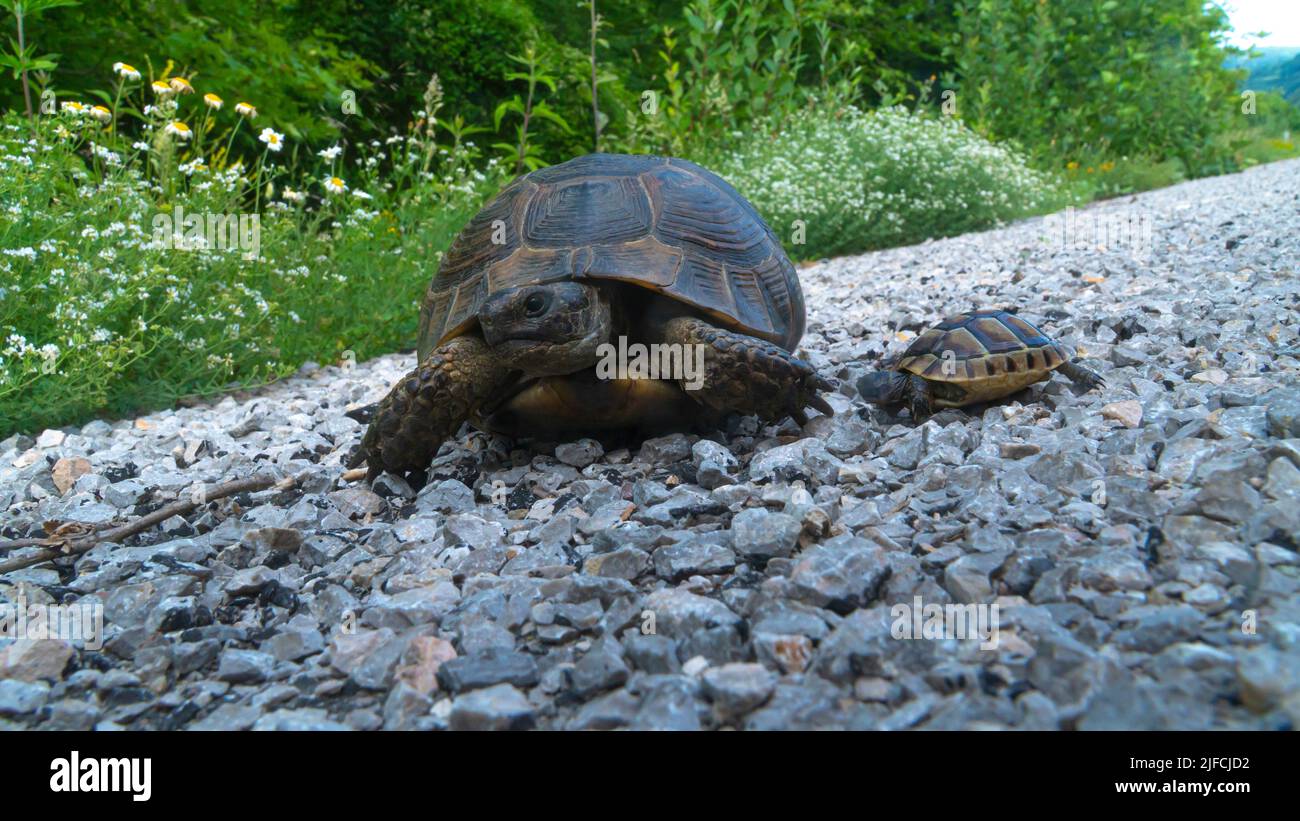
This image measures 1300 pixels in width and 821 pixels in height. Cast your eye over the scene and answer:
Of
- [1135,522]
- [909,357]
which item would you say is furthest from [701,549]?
[909,357]

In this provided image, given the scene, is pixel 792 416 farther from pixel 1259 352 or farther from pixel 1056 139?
pixel 1056 139

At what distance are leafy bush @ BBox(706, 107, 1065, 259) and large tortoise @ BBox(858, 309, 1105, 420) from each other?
208 inches

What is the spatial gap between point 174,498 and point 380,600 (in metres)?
1.50

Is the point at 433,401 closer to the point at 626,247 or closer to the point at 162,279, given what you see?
the point at 626,247

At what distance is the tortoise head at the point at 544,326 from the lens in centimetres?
301

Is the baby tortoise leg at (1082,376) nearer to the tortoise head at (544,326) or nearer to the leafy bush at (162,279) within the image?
the tortoise head at (544,326)

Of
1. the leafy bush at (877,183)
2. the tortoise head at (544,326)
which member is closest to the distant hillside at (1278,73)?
the leafy bush at (877,183)

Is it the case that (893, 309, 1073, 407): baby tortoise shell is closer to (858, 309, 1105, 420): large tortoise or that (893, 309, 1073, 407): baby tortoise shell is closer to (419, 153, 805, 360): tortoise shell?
(858, 309, 1105, 420): large tortoise

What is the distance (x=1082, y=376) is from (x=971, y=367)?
52 cm

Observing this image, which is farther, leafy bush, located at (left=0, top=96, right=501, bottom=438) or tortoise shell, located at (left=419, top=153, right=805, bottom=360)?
leafy bush, located at (left=0, top=96, right=501, bottom=438)

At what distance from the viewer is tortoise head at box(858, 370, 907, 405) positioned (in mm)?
3516

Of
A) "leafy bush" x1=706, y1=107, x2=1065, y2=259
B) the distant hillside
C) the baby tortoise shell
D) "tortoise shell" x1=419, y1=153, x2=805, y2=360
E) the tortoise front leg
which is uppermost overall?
the distant hillside

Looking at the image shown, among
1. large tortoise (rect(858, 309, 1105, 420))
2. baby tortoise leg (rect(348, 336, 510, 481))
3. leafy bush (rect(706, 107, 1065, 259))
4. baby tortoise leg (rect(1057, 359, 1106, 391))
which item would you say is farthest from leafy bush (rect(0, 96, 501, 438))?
baby tortoise leg (rect(1057, 359, 1106, 391))
